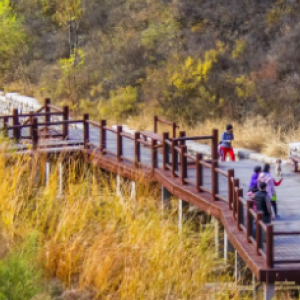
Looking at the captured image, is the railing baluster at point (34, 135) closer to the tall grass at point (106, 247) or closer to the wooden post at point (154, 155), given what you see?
the wooden post at point (154, 155)

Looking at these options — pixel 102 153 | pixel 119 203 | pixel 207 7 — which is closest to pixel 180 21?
pixel 207 7

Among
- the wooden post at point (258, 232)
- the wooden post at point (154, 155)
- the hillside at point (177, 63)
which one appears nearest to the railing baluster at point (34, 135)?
the wooden post at point (154, 155)

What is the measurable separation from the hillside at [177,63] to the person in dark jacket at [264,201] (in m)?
14.9

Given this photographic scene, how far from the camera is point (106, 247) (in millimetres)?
10117

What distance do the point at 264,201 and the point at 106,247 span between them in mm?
3206

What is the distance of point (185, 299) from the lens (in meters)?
9.16

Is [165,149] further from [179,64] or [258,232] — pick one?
[179,64]

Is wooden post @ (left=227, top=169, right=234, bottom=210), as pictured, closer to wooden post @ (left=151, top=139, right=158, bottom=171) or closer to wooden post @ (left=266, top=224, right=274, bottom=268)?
wooden post @ (left=266, top=224, right=274, bottom=268)

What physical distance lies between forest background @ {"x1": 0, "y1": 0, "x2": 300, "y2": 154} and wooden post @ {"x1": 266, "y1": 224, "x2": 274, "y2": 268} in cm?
1347

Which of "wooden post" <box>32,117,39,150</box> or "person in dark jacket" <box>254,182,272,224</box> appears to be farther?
"wooden post" <box>32,117,39,150</box>

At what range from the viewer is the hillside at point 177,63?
98.5 feet

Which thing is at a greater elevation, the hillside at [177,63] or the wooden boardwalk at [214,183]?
the hillside at [177,63]

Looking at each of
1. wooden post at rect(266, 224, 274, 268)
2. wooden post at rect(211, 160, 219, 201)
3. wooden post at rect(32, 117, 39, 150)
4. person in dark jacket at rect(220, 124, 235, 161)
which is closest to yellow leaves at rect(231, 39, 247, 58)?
person in dark jacket at rect(220, 124, 235, 161)

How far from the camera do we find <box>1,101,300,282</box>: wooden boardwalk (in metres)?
10.3
